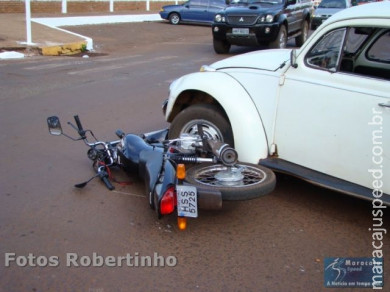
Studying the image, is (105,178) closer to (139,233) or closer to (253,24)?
(139,233)

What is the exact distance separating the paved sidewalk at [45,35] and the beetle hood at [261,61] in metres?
10.9

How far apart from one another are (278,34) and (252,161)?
1054 centimetres

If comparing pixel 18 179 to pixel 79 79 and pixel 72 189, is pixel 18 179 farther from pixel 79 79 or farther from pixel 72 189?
pixel 79 79

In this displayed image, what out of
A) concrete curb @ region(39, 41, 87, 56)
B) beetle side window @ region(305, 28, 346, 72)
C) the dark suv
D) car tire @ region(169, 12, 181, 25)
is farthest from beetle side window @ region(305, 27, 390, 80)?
car tire @ region(169, 12, 181, 25)

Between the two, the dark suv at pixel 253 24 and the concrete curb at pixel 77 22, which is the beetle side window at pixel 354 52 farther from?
the concrete curb at pixel 77 22

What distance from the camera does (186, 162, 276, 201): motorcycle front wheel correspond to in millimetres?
3750

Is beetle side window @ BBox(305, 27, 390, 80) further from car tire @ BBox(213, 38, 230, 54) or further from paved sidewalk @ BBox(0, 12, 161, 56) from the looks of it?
paved sidewalk @ BBox(0, 12, 161, 56)

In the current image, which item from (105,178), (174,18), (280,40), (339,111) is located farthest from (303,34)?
(339,111)

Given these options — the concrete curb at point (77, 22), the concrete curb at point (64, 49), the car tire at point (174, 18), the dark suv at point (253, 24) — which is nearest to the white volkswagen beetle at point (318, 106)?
the dark suv at point (253, 24)

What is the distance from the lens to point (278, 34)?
46.6ft

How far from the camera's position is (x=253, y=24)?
45.5 feet

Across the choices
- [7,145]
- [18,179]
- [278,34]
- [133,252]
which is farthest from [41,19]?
[133,252]

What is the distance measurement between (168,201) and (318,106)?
56.4 inches

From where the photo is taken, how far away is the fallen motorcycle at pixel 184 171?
12.0 ft
